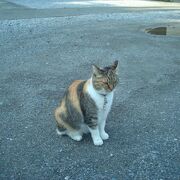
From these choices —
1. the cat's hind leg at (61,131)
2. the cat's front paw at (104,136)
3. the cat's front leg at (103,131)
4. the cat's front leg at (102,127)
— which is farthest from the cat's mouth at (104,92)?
the cat's hind leg at (61,131)

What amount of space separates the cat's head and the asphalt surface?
2.77 feet

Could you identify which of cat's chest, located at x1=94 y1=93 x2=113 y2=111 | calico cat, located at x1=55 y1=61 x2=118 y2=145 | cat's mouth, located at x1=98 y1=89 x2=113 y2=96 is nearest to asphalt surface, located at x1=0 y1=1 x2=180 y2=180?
calico cat, located at x1=55 y1=61 x2=118 y2=145

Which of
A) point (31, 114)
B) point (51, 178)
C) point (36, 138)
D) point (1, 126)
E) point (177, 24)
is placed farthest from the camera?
point (177, 24)

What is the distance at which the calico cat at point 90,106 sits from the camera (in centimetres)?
423

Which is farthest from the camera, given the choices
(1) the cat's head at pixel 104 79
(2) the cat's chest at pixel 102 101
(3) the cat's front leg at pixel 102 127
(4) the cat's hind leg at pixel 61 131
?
(4) the cat's hind leg at pixel 61 131

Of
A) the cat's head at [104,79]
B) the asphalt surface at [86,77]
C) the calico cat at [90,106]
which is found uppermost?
the cat's head at [104,79]

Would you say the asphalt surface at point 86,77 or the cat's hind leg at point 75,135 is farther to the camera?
the cat's hind leg at point 75,135

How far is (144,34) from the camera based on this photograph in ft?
37.0

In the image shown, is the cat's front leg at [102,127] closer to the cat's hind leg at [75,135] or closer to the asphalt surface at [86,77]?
the asphalt surface at [86,77]

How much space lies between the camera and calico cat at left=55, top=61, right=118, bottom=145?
4.23 meters

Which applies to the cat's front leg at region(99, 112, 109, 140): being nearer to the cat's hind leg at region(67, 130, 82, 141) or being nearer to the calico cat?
the calico cat

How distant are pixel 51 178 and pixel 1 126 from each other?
165 centimetres

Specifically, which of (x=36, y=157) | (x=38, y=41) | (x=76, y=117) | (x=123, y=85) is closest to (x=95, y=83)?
(x=76, y=117)

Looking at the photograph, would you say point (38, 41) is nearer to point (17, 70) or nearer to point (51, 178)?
point (17, 70)
